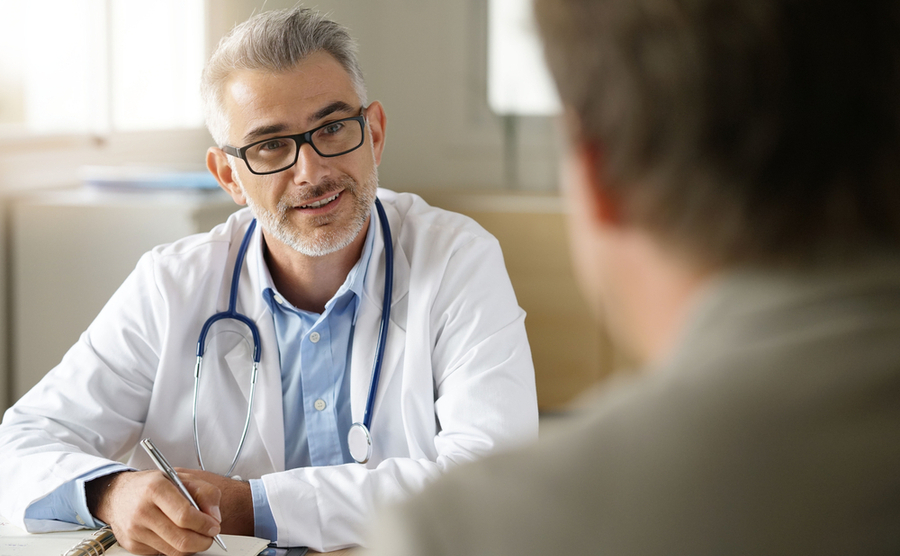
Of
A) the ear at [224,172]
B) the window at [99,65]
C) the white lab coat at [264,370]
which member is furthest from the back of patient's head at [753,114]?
the window at [99,65]

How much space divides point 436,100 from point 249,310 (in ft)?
8.35

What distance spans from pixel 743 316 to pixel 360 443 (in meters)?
1.09

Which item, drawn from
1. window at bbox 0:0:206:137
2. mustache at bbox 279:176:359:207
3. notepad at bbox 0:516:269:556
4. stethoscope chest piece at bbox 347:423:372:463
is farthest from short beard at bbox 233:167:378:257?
window at bbox 0:0:206:137

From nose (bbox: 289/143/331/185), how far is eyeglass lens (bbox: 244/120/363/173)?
0.4 inches

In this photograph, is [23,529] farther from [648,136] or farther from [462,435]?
[648,136]

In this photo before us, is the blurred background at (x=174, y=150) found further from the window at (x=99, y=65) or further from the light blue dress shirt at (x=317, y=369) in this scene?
the light blue dress shirt at (x=317, y=369)

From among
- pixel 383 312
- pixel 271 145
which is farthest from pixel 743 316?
pixel 271 145

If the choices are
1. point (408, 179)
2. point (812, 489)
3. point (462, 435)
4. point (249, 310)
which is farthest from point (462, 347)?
point (408, 179)

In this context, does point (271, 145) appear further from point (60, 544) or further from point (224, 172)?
point (60, 544)

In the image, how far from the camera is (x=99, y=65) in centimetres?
275

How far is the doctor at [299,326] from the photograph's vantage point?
4.81ft

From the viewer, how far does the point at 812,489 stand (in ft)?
1.22

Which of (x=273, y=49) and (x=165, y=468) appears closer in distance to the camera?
(x=165, y=468)

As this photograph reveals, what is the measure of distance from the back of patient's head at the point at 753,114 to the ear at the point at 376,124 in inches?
50.1
